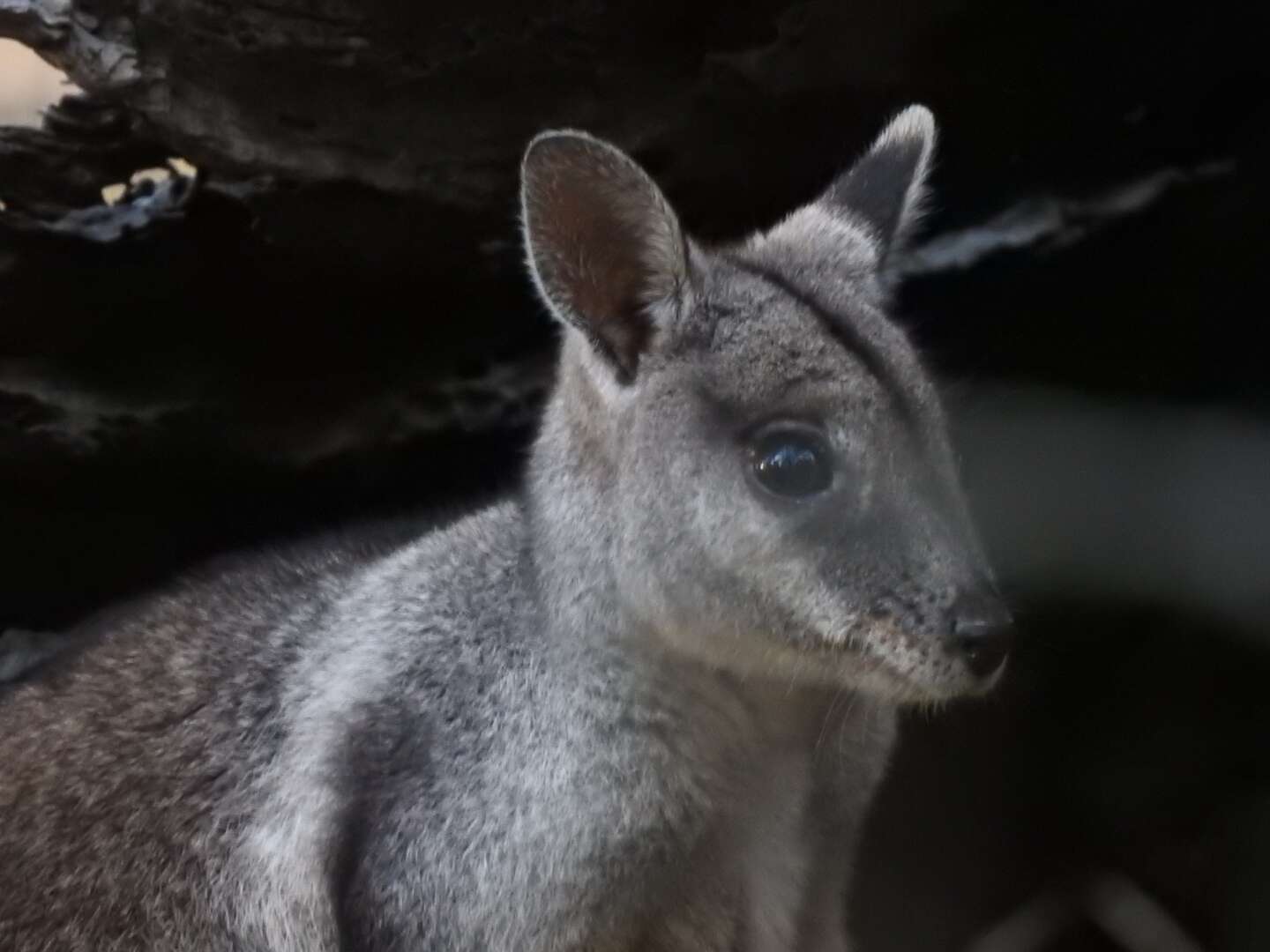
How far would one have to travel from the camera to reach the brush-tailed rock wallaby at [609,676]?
3188 mm

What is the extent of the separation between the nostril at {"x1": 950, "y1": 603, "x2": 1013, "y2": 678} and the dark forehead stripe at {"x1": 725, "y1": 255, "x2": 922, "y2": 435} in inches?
16.1

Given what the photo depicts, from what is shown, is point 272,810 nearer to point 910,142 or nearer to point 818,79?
point 910,142

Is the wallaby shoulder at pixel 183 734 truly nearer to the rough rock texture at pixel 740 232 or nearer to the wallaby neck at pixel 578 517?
the wallaby neck at pixel 578 517

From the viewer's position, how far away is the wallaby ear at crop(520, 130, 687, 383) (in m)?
3.20

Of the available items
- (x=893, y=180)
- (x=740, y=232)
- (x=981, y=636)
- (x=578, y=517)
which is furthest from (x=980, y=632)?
(x=740, y=232)

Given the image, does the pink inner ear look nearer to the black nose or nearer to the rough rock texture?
the black nose

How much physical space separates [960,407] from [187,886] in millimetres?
2425

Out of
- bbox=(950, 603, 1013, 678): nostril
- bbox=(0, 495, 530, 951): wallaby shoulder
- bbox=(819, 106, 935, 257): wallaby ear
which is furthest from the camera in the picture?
bbox=(819, 106, 935, 257): wallaby ear

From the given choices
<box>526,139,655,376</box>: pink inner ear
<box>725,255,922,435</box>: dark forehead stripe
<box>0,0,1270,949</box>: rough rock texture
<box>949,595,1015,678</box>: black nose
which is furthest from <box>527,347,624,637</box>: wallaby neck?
<box>0,0,1270,949</box>: rough rock texture

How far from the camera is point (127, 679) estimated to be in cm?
390

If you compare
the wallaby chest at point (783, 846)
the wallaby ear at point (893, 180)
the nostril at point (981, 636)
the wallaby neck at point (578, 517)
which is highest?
the wallaby ear at point (893, 180)

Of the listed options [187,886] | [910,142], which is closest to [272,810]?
[187,886]

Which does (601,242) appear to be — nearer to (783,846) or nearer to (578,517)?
(578,517)

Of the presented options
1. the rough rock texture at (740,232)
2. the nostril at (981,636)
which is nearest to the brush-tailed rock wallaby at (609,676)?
the nostril at (981,636)
